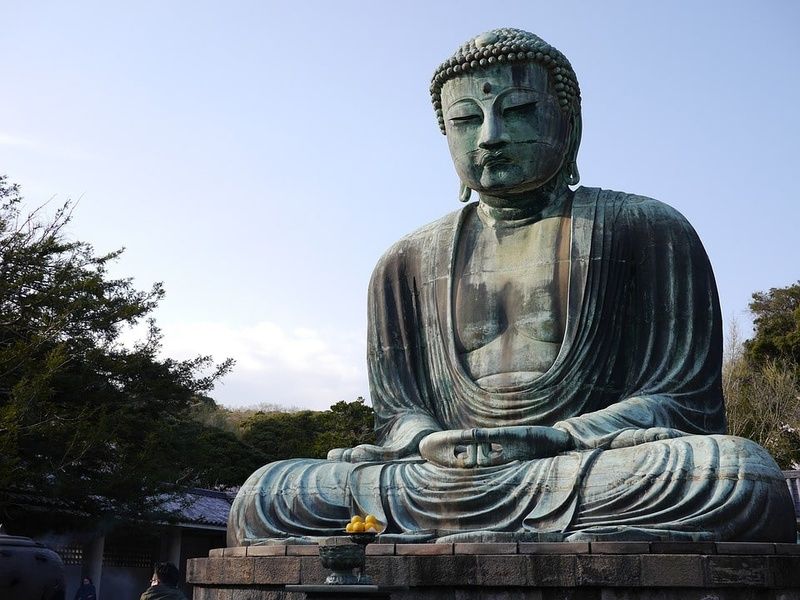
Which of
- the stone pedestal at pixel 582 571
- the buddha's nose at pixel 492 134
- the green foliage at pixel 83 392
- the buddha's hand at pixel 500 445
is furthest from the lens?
the green foliage at pixel 83 392

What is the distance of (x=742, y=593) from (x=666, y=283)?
9.53 feet

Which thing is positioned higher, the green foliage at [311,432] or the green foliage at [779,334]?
the green foliage at [779,334]

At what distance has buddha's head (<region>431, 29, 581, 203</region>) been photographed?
820 cm

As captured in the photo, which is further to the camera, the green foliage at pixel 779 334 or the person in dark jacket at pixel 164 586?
the green foliage at pixel 779 334

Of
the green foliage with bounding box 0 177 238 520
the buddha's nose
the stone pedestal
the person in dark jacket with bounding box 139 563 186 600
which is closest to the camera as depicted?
the stone pedestal

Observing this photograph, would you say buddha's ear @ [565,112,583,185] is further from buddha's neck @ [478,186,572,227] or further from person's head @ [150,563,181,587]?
person's head @ [150,563,181,587]

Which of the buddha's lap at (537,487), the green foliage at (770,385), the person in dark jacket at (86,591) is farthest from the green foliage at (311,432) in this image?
the buddha's lap at (537,487)

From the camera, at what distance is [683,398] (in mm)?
7391

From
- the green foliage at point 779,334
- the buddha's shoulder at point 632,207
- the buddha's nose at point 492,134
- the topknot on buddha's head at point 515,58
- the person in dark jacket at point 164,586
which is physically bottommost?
the person in dark jacket at point 164,586

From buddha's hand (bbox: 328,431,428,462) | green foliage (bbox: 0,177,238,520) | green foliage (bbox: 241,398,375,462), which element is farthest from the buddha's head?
green foliage (bbox: 241,398,375,462)

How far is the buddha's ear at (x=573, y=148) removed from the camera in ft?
28.2

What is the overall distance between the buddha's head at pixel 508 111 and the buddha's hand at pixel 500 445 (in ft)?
7.42

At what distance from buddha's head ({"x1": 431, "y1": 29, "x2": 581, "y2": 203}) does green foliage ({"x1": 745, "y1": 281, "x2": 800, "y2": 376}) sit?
72.7 feet

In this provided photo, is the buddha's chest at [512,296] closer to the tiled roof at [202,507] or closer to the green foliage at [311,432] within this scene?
the tiled roof at [202,507]
